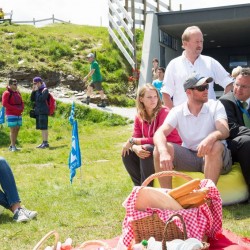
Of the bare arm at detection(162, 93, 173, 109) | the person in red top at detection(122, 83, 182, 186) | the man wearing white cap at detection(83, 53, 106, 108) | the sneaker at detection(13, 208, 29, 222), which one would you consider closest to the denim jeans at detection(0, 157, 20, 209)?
the sneaker at detection(13, 208, 29, 222)

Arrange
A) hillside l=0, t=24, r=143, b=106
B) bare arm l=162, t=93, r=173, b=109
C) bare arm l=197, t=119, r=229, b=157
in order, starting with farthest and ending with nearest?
hillside l=0, t=24, r=143, b=106 → bare arm l=162, t=93, r=173, b=109 → bare arm l=197, t=119, r=229, b=157

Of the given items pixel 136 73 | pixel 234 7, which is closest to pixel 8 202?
A: pixel 234 7

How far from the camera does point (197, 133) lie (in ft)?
17.3

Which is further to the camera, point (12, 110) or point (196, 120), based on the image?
point (12, 110)

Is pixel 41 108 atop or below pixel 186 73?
below

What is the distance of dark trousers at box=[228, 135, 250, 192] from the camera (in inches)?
205

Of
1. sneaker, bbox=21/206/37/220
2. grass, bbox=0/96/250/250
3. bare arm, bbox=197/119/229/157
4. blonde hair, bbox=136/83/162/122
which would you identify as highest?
blonde hair, bbox=136/83/162/122

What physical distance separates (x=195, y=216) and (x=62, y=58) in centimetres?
1697

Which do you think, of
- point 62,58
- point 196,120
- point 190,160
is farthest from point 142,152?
point 62,58

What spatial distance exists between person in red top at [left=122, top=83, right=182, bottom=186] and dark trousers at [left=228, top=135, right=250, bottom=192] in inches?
22.7

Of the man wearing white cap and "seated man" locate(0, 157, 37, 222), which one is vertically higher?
the man wearing white cap

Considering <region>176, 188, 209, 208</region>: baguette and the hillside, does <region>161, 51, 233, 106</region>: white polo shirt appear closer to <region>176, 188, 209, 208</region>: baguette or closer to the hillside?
<region>176, 188, 209, 208</region>: baguette

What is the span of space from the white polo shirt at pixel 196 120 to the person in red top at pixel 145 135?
239mm

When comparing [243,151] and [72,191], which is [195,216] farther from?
[72,191]
